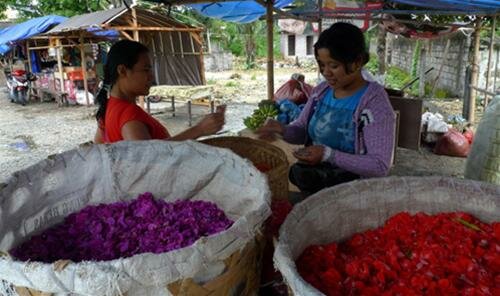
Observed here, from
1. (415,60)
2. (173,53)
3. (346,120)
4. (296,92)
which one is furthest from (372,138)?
(415,60)

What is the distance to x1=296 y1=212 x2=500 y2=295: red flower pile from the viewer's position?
1172 millimetres

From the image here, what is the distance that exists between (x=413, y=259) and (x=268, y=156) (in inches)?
39.0

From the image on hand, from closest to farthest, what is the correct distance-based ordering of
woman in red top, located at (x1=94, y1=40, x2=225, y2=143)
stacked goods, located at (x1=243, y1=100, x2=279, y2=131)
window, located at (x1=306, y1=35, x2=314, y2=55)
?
woman in red top, located at (x1=94, y1=40, x2=225, y2=143)
stacked goods, located at (x1=243, y1=100, x2=279, y2=131)
window, located at (x1=306, y1=35, x2=314, y2=55)

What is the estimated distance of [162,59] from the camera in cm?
1303

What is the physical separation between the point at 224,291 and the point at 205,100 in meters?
10.4

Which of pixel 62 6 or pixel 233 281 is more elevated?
pixel 62 6

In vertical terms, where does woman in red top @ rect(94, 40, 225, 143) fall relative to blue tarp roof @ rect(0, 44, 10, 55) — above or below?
below

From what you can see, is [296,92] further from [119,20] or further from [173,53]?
[173,53]

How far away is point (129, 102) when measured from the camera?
2.25m

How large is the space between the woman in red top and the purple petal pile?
0.59 m

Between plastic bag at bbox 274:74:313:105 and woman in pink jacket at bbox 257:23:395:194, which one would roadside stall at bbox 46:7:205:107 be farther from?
woman in pink jacket at bbox 257:23:395:194

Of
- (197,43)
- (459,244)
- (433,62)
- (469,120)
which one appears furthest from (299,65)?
(459,244)

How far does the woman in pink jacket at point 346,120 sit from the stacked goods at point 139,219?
0.53 meters

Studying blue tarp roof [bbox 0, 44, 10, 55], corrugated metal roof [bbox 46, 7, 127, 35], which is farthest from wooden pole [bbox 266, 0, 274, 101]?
blue tarp roof [bbox 0, 44, 10, 55]
